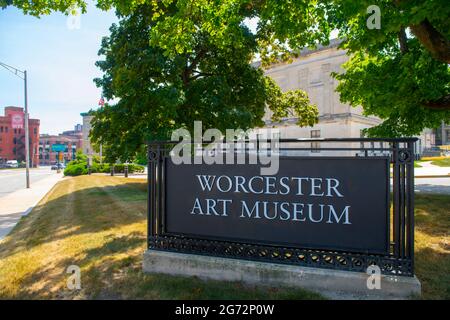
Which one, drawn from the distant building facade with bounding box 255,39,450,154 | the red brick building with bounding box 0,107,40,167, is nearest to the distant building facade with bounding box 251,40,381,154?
the distant building facade with bounding box 255,39,450,154

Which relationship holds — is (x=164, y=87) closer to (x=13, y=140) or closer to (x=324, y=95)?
(x=324, y=95)

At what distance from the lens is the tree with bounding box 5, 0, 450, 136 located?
6211mm

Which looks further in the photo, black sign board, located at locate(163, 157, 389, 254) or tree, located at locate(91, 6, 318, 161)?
tree, located at locate(91, 6, 318, 161)

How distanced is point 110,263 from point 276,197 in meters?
3.17

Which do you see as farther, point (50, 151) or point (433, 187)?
point (50, 151)

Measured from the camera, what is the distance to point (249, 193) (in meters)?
4.52

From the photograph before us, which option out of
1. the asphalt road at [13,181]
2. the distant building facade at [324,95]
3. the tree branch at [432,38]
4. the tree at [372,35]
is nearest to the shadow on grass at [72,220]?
the tree at [372,35]

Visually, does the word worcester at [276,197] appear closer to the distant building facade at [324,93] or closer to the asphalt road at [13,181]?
the asphalt road at [13,181]

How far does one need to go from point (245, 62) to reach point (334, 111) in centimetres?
3176

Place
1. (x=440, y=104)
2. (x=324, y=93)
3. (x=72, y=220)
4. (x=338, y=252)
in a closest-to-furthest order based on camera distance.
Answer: (x=338, y=252), (x=72, y=220), (x=440, y=104), (x=324, y=93)

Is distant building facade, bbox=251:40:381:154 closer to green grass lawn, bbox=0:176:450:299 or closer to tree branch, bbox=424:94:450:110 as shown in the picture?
tree branch, bbox=424:94:450:110

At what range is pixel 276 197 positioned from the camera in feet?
14.4

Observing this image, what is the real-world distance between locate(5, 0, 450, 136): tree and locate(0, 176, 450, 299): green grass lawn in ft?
11.6

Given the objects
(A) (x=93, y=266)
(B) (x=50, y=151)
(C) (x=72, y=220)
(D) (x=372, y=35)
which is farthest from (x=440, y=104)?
(B) (x=50, y=151)
